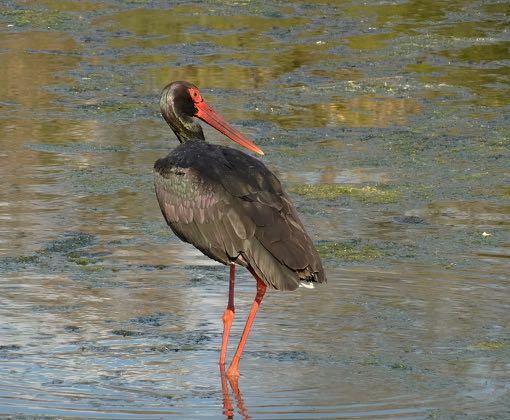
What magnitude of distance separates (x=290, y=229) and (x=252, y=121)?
4730 millimetres

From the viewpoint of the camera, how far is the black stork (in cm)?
588

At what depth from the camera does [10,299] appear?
672cm

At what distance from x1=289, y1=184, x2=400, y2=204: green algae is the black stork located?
210 centimetres

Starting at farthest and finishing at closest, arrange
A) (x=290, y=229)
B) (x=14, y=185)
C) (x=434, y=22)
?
(x=434, y=22), (x=14, y=185), (x=290, y=229)

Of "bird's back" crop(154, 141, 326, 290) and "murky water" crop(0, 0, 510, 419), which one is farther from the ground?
"bird's back" crop(154, 141, 326, 290)

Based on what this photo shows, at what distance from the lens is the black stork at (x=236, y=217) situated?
19.3ft

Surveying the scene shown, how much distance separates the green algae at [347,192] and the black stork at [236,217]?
210 centimetres

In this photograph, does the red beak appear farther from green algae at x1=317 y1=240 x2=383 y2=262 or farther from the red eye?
green algae at x1=317 y1=240 x2=383 y2=262

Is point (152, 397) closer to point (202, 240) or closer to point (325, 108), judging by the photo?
point (202, 240)

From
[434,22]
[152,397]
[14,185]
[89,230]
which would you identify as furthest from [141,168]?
[434,22]

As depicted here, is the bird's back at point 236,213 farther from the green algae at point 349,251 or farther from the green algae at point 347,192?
→ the green algae at point 347,192

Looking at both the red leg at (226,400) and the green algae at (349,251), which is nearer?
the red leg at (226,400)

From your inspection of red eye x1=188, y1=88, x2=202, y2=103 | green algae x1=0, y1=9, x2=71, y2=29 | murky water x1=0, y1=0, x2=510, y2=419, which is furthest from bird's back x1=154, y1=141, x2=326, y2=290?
green algae x1=0, y1=9, x2=71, y2=29

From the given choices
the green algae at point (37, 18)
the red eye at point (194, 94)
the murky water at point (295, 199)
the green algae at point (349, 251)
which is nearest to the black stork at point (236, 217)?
the murky water at point (295, 199)
